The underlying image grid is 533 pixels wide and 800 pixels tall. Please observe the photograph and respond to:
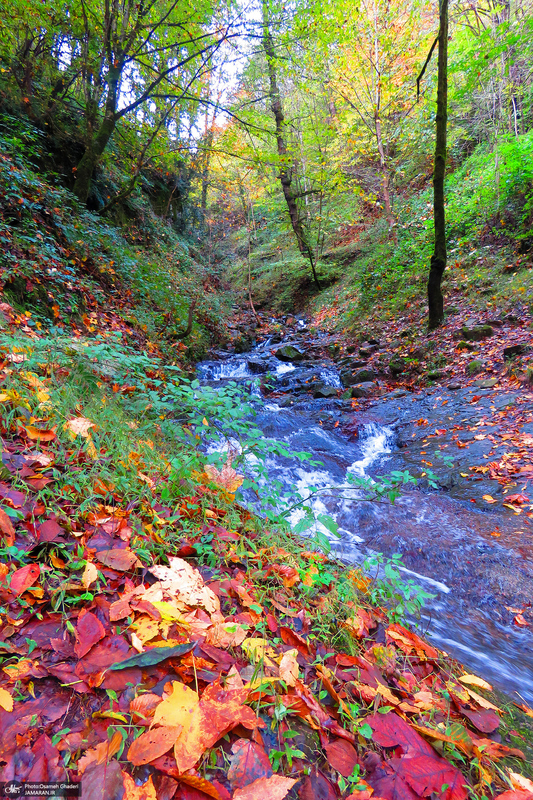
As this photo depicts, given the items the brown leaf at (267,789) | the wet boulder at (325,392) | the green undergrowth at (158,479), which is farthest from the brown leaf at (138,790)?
the wet boulder at (325,392)

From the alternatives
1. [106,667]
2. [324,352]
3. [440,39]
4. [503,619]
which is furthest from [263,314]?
[106,667]

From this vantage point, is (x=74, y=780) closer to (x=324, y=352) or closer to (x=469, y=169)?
(x=324, y=352)

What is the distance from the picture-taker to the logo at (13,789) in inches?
34.3

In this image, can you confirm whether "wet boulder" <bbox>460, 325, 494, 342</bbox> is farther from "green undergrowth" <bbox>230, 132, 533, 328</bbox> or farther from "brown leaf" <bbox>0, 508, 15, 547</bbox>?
"brown leaf" <bbox>0, 508, 15, 547</bbox>

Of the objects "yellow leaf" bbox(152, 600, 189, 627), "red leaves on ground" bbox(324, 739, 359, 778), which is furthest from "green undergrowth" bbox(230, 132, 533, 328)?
"yellow leaf" bbox(152, 600, 189, 627)

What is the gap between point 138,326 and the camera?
7.12 metres

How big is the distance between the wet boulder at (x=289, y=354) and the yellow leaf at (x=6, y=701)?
10435 millimetres

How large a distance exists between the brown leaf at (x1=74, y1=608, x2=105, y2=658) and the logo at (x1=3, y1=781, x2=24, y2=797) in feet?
1.16

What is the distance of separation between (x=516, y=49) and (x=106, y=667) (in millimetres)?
14608

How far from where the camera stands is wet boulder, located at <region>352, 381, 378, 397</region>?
8148 mm

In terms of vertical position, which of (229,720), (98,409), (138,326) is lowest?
(229,720)

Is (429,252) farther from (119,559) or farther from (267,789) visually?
(267,789)

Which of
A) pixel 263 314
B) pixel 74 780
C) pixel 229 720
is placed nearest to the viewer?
pixel 74 780

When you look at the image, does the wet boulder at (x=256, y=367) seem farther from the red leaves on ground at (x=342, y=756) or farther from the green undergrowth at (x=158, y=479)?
the red leaves on ground at (x=342, y=756)
